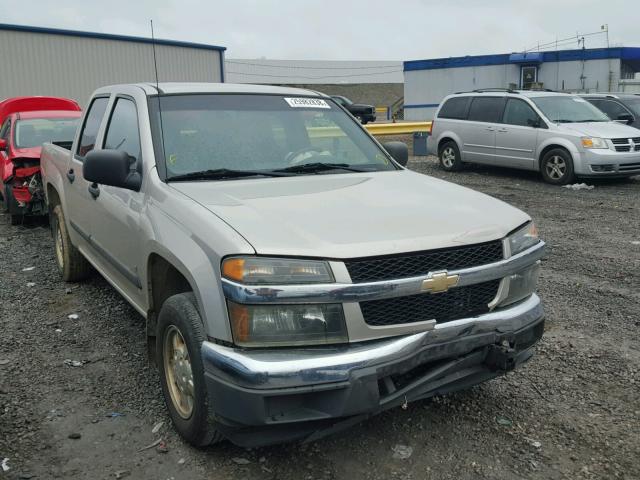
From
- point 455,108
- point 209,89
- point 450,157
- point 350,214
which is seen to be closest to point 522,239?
point 350,214

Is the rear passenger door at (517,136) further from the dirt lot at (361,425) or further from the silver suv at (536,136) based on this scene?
the dirt lot at (361,425)

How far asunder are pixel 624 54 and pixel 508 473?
3115 cm

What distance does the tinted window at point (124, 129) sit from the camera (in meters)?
4.08

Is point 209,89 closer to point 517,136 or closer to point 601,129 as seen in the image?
point 517,136

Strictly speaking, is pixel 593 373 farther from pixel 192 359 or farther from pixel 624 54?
pixel 624 54

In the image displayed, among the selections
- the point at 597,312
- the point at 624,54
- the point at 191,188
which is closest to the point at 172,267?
the point at 191,188

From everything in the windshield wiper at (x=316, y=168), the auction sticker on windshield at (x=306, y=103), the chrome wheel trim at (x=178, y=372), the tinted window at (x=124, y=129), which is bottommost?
the chrome wheel trim at (x=178, y=372)

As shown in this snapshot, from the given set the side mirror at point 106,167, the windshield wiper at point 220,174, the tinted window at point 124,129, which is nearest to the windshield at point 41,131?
the tinted window at point 124,129

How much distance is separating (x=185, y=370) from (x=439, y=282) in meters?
1.34

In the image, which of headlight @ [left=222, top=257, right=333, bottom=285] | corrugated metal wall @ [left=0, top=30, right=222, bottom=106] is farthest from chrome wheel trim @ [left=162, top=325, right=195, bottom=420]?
corrugated metal wall @ [left=0, top=30, right=222, bottom=106]

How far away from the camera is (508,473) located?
299 centimetres

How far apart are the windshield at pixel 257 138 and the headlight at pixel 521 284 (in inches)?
53.1

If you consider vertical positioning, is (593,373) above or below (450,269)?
below

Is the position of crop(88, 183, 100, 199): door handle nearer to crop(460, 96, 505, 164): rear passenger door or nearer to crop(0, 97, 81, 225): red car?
crop(0, 97, 81, 225): red car
